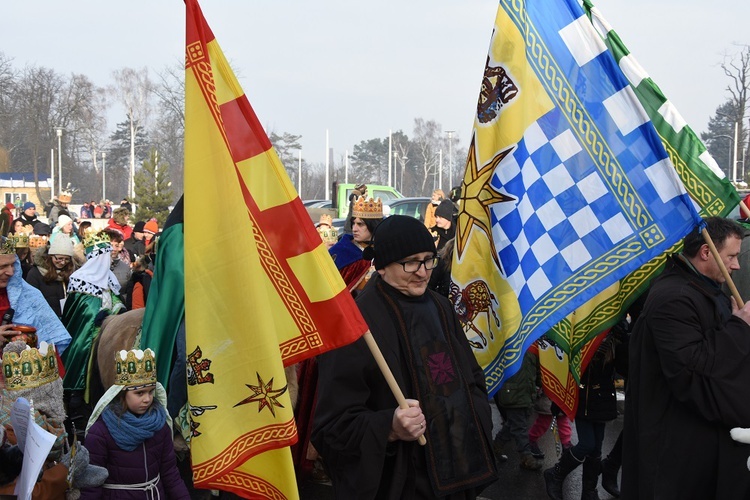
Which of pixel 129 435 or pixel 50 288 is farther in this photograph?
pixel 50 288

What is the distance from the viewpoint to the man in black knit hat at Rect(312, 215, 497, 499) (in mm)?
3758

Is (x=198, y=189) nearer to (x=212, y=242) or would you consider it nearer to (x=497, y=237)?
(x=212, y=242)

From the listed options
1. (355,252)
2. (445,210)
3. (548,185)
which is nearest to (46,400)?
(548,185)

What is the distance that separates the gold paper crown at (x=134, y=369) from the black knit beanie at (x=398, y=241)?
155cm

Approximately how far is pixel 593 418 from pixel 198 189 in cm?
354

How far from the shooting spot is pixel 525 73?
207 inches

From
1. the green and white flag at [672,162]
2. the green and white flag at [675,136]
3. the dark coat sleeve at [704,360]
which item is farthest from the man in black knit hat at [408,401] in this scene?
the green and white flag at [675,136]

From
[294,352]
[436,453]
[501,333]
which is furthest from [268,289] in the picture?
[501,333]

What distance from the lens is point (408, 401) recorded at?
3.71 meters

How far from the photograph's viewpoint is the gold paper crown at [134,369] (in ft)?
15.8

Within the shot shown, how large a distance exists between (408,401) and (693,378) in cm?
154

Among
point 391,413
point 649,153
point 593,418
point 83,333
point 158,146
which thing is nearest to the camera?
point 391,413

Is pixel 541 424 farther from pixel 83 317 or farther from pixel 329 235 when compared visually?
pixel 83 317

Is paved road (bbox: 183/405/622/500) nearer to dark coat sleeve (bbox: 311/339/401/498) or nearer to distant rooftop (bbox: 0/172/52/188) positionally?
dark coat sleeve (bbox: 311/339/401/498)
